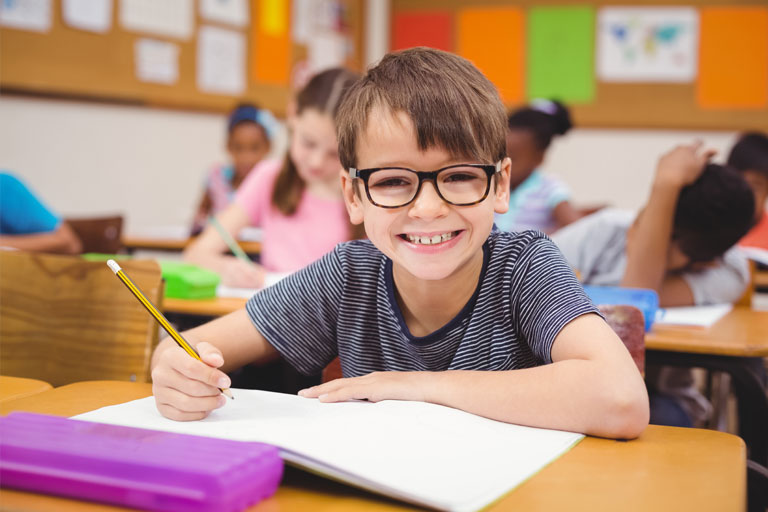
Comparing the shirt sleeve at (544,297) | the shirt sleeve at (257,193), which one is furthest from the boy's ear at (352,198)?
the shirt sleeve at (257,193)

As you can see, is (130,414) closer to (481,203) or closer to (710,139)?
(481,203)

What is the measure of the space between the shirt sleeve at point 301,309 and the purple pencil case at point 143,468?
19.9 inches

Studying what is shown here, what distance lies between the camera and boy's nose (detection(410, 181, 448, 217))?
1.00 m

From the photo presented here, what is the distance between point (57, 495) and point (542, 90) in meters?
4.84

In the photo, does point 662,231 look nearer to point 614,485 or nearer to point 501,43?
point 614,485

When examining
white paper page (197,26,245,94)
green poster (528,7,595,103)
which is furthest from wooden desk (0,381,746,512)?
green poster (528,7,595,103)

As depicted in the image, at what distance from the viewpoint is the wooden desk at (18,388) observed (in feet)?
3.17

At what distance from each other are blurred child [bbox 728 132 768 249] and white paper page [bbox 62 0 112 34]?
2.85 metres

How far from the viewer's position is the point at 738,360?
1544mm

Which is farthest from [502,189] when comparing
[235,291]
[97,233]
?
[97,233]

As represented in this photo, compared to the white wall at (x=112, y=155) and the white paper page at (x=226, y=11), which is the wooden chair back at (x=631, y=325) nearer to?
the white wall at (x=112, y=155)

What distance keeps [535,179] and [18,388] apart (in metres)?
2.85

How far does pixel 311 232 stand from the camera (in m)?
2.63

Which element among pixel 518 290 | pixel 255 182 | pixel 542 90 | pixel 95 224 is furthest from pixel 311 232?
pixel 542 90
